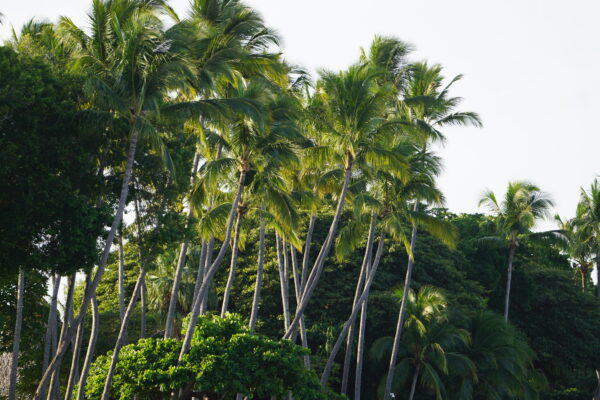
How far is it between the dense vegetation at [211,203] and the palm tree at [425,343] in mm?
83

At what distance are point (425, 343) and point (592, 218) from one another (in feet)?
69.8

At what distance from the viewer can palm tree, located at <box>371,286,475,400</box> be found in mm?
26000

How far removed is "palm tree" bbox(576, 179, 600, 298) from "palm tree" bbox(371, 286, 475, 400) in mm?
19175

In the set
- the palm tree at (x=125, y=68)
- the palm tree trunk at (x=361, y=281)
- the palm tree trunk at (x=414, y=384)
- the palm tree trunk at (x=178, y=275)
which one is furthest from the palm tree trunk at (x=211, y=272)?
the palm tree trunk at (x=414, y=384)

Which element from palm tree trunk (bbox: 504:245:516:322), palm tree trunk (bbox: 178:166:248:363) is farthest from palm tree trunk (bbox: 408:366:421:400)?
palm tree trunk (bbox: 178:166:248:363)

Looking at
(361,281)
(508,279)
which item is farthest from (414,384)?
(508,279)

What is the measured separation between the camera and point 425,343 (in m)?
26.3

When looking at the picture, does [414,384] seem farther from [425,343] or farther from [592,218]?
[592,218]

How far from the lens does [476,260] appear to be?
3812cm

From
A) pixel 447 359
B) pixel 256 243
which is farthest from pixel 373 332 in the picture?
pixel 256 243

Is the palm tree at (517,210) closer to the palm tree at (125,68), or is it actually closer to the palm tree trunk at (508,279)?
the palm tree trunk at (508,279)

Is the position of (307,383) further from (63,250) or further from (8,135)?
(8,135)

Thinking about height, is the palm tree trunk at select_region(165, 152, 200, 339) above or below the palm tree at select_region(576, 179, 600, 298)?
below

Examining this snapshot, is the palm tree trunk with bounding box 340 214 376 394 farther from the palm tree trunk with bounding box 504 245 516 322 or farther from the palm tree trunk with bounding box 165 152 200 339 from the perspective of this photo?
the palm tree trunk with bounding box 504 245 516 322
